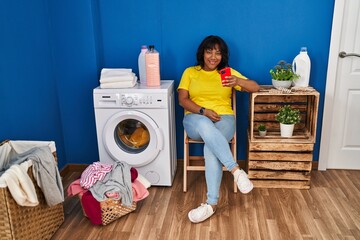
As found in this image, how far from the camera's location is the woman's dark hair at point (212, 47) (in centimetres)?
270

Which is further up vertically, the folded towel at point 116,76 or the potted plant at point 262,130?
the folded towel at point 116,76

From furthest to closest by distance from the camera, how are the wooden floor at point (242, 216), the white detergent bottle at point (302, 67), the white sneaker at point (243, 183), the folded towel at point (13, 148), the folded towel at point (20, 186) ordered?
the white detergent bottle at point (302, 67) → the white sneaker at point (243, 183) → the wooden floor at point (242, 216) → the folded towel at point (13, 148) → the folded towel at point (20, 186)

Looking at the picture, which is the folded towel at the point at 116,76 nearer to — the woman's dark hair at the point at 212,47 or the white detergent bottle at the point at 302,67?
the woman's dark hair at the point at 212,47

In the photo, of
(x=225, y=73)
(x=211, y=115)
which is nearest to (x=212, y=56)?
(x=225, y=73)

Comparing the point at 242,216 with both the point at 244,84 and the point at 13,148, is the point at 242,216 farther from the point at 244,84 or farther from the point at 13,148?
the point at 13,148

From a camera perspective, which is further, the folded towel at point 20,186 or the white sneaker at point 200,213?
the white sneaker at point 200,213

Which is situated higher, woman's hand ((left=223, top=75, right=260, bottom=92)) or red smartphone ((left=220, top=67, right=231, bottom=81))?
red smartphone ((left=220, top=67, right=231, bottom=81))

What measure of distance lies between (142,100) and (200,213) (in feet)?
3.02

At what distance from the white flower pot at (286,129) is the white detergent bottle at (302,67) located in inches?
13.0

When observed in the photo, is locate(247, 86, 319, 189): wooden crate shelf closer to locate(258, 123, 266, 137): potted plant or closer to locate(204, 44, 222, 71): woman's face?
locate(258, 123, 266, 137): potted plant

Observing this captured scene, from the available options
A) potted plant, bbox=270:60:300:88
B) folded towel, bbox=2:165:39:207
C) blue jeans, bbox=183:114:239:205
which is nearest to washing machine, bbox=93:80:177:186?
blue jeans, bbox=183:114:239:205

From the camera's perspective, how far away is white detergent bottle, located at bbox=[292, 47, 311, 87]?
8.93 feet

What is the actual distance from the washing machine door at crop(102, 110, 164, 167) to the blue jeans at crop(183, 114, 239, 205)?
31 centimetres

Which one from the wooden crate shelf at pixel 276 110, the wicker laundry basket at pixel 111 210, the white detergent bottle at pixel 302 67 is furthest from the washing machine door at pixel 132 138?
the white detergent bottle at pixel 302 67
